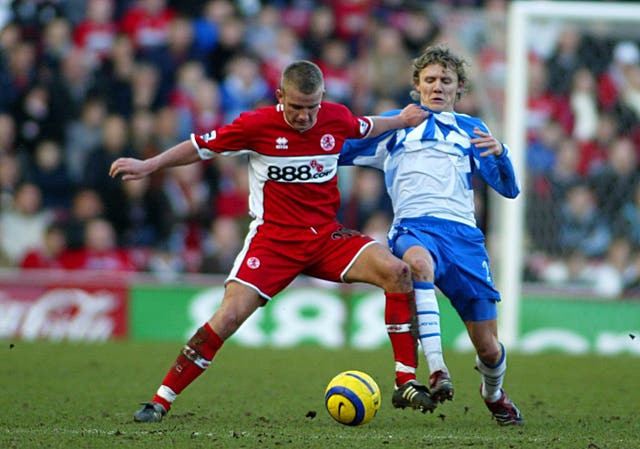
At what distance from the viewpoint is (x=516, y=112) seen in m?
13.3

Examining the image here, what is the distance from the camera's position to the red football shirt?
7.02 m

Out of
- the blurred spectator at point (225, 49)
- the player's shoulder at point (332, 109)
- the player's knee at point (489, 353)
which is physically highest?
the blurred spectator at point (225, 49)

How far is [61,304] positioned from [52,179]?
70.3 inches

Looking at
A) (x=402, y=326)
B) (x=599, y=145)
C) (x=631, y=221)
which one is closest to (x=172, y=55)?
(x=599, y=145)

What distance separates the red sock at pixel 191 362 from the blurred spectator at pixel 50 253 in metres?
7.44

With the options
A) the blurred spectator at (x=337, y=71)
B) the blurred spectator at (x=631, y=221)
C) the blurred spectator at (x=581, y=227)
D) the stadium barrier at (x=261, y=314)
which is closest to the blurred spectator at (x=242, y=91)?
the blurred spectator at (x=337, y=71)

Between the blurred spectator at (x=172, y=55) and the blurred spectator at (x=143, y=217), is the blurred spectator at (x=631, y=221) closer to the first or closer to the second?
the blurred spectator at (x=143, y=217)

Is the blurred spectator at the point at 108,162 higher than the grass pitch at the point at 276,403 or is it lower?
higher

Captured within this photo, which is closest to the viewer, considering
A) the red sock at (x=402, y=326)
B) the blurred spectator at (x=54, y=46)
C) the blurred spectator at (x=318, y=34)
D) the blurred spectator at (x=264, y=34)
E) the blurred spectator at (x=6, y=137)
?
the red sock at (x=402, y=326)

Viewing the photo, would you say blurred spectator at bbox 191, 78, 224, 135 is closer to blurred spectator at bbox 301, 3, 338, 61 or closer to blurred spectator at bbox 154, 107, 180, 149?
blurred spectator at bbox 154, 107, 180, 149

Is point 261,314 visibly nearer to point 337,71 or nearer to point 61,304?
point 61,304

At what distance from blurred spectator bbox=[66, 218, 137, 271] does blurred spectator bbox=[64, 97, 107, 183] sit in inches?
44.4

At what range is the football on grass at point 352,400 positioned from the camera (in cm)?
658

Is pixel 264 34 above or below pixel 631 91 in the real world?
above
